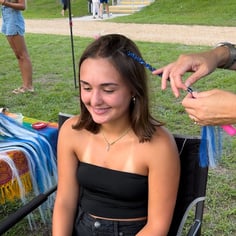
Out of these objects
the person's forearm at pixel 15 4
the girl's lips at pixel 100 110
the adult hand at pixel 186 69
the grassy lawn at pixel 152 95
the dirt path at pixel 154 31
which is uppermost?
the person's forearm at pixel 15 4

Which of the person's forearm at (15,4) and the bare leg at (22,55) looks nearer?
the person's forearm at (15,4)

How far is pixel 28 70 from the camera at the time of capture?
5203mm

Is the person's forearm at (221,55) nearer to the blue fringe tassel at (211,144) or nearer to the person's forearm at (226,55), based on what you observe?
the person's forearm at (226,55)

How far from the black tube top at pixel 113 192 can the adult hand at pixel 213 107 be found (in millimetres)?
435

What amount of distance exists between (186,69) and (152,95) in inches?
12.4

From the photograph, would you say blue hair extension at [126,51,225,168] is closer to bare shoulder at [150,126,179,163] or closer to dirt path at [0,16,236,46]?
bare shoulder at [150,126,179,163]

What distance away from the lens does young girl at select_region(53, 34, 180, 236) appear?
5.55 ft

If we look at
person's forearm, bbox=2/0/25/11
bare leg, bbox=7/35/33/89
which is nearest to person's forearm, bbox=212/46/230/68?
person's forearm, bbox=2/0/25/11

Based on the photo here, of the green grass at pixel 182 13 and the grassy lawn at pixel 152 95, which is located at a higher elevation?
the green grass at pixel 182 13

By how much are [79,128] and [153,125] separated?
34cm

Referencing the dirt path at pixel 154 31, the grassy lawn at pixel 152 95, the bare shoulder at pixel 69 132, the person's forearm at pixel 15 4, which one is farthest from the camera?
the dirt path at pixel 154 31

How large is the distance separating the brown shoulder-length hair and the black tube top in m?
0.19

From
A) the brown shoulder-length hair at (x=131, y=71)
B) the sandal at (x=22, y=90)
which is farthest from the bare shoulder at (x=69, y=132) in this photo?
the sandal at (x=22, y=90)

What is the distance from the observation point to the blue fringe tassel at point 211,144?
1.65 m
